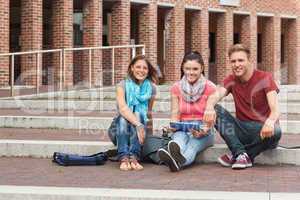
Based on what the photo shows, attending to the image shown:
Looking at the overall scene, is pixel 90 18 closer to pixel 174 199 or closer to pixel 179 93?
pixel 179 93

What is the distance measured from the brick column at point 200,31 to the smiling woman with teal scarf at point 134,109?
15.2 m

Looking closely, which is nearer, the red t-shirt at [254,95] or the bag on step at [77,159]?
the red t-shirt at [254,95]

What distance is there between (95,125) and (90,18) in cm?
915

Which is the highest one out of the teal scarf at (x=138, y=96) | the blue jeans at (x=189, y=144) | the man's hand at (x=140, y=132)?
the teal scarf at (x=138, y=96)

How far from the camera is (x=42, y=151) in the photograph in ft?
25.5

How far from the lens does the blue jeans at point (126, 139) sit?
6930mm

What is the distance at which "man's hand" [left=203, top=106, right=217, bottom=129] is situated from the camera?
6.73 m

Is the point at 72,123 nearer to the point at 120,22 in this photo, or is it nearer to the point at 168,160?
the point at 168,160

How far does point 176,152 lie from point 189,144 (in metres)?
0.29

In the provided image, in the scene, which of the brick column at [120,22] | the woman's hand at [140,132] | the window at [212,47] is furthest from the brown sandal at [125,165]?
the window at [212,47]

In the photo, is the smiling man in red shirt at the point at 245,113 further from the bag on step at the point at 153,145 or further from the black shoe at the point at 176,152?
the bag on step at the point at 153,145

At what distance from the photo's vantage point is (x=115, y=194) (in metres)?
5.55

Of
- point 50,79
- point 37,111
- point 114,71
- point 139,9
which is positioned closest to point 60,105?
point 37,111

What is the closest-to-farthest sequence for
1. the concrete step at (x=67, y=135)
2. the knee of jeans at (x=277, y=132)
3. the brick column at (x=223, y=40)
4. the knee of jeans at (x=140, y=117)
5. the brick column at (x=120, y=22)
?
the knee of jeans at (x=277, y=132)
the knee of jeans at (x=140, y=117)
the concrete step at (x=67, y=135)
the brick column at (x=120, y=22)
the brick column at (x=223, y=40)
